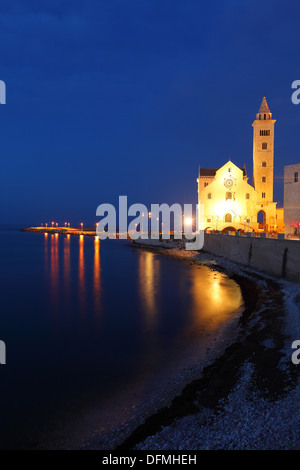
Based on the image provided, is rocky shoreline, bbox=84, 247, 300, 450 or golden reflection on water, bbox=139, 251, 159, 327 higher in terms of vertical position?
rocky shoreline, bbox=84, 247, 300, 450

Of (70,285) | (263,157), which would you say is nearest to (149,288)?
(70,285)

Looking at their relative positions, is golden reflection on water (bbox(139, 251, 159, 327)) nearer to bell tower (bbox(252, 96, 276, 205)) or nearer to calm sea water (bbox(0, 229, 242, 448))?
calm sea water (bbox(0, 229, 242, 448))

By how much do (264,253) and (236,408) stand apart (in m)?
23.7

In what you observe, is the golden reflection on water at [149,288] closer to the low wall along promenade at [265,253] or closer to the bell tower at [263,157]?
the low wall along promenade at [265,253]

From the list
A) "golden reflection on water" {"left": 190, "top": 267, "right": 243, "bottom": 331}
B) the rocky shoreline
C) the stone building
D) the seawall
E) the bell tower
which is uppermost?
the bell tower

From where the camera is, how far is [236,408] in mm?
7852

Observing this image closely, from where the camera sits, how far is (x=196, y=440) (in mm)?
6793

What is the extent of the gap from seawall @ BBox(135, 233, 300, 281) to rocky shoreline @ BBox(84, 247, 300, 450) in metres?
12.7

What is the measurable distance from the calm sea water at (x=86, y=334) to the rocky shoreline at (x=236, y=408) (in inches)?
83.2

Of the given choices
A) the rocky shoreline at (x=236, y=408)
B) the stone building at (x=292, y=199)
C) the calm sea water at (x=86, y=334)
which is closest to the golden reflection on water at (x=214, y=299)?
the calm sea water at (x=86, y=334)

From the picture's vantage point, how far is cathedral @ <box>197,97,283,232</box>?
57.0m

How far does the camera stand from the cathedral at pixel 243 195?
5703 centimetres

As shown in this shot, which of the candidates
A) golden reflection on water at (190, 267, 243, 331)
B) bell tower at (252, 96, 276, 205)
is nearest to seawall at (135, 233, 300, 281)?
golden reflection on water at (190, 267, 243, 331)

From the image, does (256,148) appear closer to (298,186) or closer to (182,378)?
(298,186)
